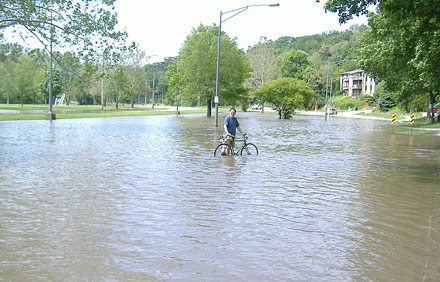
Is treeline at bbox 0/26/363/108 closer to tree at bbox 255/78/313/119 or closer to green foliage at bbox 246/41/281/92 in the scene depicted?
green foliage at bbox 246/41/281/92

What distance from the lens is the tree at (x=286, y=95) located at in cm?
5831

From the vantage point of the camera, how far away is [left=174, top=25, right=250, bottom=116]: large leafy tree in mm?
56062

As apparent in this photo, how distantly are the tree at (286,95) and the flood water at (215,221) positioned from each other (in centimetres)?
4413

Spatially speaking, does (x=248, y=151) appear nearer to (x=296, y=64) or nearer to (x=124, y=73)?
(x=124, y=73)

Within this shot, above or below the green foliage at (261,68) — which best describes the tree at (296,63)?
above

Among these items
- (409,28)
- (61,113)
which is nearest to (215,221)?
(409,28)

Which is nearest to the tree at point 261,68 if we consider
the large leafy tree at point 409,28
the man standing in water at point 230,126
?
the large leafy tree at point 409,28

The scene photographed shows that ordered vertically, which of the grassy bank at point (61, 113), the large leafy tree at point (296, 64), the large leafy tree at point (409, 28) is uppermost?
the large leafy tree at point (296, 64)

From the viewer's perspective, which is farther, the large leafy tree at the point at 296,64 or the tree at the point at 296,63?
the tree at the point at 296,63

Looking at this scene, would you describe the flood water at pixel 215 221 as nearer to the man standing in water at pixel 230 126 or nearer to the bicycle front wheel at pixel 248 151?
the man standing in water at pixel 230 126

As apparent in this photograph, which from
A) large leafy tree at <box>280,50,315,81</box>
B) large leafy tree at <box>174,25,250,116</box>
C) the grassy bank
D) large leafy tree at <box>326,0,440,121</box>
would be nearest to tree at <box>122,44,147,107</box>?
the grassy bank

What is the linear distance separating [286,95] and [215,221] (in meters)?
53.9

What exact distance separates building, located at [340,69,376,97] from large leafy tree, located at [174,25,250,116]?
73.2 metres

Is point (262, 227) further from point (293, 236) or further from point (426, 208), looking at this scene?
point (426, 208)
